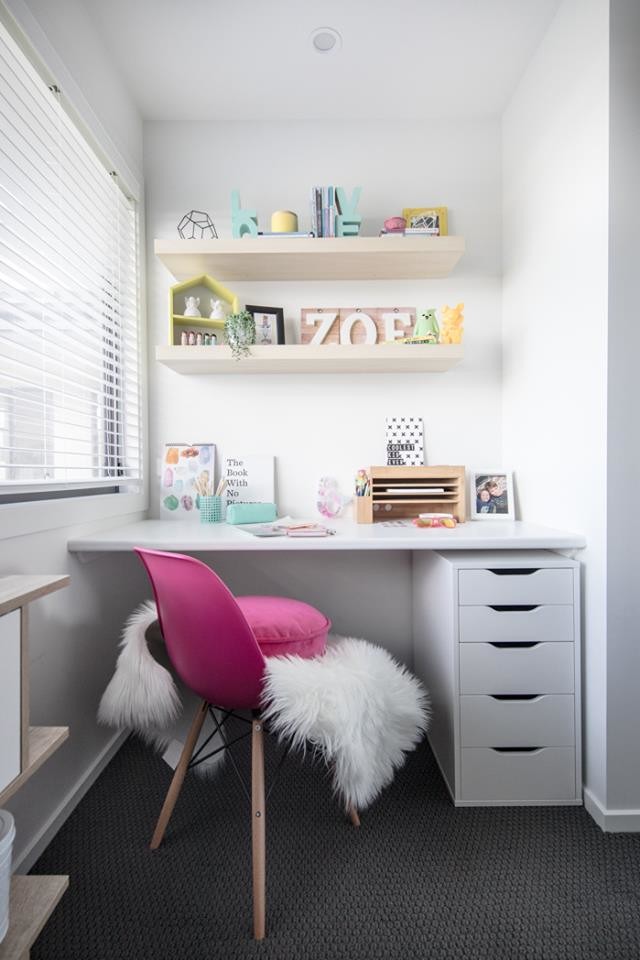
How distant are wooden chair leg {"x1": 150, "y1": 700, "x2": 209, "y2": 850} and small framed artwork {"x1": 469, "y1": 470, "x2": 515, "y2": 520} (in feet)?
4.22

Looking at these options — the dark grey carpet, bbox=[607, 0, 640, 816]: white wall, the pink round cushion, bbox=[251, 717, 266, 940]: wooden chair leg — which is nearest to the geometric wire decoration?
bbox=[607, 0, 640, 816]: white wall

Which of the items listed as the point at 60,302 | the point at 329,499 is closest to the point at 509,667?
the point at 329,499

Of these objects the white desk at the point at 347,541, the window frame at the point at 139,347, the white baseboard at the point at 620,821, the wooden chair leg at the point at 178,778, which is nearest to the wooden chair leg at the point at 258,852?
the wooden chair leg at the point at 178,778

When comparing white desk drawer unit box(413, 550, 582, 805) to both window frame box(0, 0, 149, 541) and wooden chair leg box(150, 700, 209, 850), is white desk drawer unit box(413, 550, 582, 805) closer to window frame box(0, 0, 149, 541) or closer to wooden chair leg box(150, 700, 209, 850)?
wooden chair leg box(150, 700, 209, 850)

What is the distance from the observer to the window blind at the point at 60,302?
123 centimetres

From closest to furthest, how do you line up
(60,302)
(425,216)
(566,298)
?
1. (60,302)
2. (566,298)
3. (425,216)

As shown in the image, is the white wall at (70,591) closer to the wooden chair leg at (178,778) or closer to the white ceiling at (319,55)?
the white ceiling at (319,55)

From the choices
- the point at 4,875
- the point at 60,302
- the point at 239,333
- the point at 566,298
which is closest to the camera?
the point at 4,875

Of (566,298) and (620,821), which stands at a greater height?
(566,298)

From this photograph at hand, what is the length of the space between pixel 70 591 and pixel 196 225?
5.18ft

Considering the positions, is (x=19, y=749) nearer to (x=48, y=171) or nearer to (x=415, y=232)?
(x=48, y=171)

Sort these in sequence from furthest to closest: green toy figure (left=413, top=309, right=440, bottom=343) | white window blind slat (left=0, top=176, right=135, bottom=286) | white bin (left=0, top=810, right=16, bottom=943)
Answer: green toy figure (left=413, top=309, right=440, bottom=343)
white window blind slat (left=0, top=176, right=135, bottom=286)
white bin (left=0, top=810, right=16, bottom=943)

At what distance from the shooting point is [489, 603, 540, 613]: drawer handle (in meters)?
1.48

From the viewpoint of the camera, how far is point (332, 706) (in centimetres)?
112
